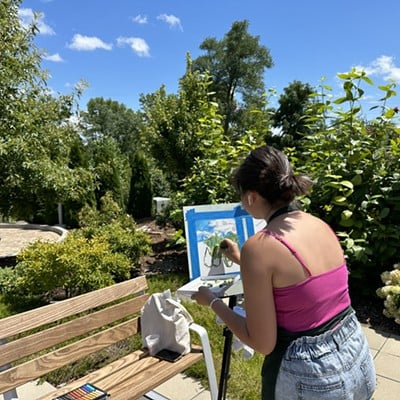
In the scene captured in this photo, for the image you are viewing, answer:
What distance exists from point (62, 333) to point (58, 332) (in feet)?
0.08

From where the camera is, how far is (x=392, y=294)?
2.96 meters

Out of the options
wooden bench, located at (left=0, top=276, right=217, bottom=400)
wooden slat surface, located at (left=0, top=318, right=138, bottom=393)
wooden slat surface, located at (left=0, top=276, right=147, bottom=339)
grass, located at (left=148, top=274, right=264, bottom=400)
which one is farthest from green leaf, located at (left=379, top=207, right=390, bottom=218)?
wooden slat surface, located at (left=0, top=318, right=138, bottom=393)

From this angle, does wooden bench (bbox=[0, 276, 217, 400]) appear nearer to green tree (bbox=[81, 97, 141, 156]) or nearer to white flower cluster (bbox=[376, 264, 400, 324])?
white flower cluster (bbox=[376, 264, 400, 324])

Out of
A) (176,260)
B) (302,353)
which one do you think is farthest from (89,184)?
(302,353)

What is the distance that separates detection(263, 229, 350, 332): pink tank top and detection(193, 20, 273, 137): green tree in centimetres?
1867

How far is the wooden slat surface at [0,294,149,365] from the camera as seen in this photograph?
158 cm

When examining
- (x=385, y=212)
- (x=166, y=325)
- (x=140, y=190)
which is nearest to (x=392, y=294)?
(x=385, y=212)

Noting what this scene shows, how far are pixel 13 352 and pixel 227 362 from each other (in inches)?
39.3

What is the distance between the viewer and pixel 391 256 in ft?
10.6

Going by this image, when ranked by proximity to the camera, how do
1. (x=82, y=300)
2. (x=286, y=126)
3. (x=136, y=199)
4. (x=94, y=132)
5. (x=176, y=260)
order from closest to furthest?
(x=82, y=300), (x=176, y=260), (x=136, y=199), (x=286, y=126), (x=94, y=132)

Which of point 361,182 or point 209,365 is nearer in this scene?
point 209,365

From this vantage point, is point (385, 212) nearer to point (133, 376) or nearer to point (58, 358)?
point (133, 376)

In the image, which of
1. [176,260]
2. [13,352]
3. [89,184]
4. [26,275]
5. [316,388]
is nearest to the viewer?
[316,388]

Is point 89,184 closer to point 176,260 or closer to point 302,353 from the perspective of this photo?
point 176,260
